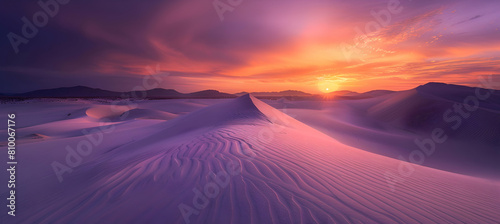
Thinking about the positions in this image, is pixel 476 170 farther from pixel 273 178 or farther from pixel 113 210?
pixel 113 210

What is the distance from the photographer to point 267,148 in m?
4.26

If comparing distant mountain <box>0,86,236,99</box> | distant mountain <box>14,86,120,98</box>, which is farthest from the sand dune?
distant mountain <box>14,86,120,98</box>

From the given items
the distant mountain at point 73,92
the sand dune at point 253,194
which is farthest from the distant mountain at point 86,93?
the sand dune at point 253,194

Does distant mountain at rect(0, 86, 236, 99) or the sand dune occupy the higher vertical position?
the sand dune

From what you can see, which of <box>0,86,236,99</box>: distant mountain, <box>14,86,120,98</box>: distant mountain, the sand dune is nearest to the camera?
the sand dune

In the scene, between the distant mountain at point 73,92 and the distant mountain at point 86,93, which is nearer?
the distant mountain at point 86,93

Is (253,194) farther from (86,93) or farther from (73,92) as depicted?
(73,92)

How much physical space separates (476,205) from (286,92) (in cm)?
18682

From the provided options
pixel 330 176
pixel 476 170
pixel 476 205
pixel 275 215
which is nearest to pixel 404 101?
pixel 476 170

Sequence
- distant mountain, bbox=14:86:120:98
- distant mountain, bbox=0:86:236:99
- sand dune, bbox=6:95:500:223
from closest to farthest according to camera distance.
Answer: sand dune, bbox=6:95:500:223, distant mountain, bbox=0:86:236:99, distant mountain, bbox=14:86:120:98

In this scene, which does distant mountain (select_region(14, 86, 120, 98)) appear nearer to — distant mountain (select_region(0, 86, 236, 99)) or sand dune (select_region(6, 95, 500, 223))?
distant mountain (select_region(0, 86, 236, 99))

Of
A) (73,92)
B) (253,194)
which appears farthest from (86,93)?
(253,194)

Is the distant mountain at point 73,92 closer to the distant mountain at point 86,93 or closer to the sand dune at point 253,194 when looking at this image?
the distant mountain at point 86,93

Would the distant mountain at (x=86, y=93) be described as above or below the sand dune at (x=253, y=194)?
below
